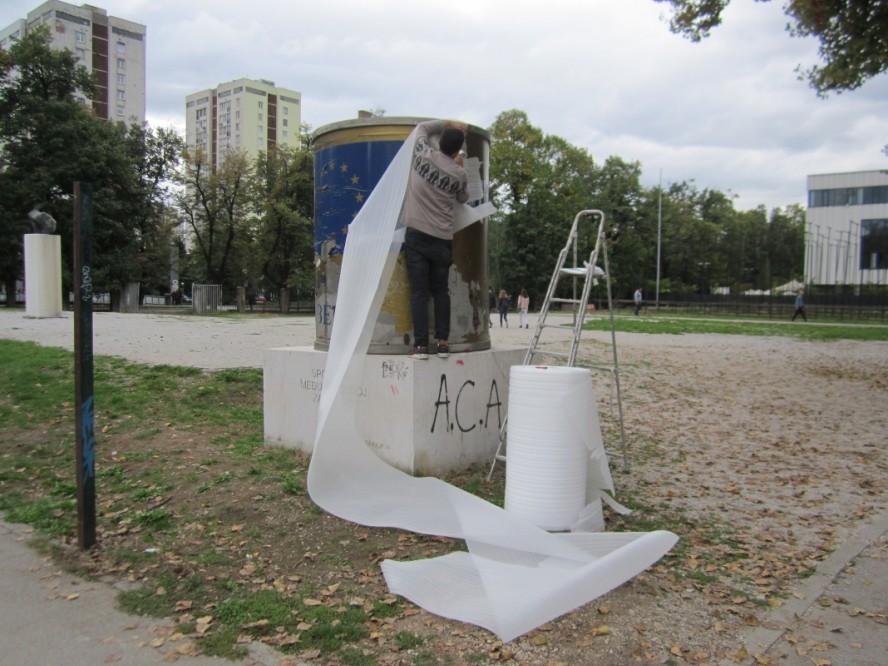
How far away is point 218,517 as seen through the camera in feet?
15.1

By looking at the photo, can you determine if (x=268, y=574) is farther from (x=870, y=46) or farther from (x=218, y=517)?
(x=870, y=46)

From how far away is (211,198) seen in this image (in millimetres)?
41875

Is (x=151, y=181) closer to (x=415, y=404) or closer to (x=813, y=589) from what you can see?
(x=415, y=404)

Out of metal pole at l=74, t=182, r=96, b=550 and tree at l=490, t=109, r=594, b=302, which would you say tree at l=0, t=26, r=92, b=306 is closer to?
tree at l=490, t=109, r=594, b=302

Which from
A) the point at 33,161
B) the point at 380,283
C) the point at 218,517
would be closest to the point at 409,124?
the point at 380,283

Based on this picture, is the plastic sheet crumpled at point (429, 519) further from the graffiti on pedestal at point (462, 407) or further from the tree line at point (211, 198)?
the tree line at point (211, 198)

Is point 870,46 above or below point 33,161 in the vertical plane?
below

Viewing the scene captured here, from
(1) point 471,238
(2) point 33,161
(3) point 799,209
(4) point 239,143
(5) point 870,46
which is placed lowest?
(1) point 471,238

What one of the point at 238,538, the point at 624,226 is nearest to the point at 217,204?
the point at 624,226

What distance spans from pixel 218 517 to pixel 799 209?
3801 inches

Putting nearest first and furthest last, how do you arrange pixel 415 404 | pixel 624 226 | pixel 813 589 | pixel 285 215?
pixel 813 589, pixel 415 404, pixel 285 215, pixel 624 226

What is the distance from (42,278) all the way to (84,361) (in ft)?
4.14

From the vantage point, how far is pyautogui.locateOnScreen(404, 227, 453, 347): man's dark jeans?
205 inches

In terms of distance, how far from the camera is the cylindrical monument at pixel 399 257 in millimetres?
5512
